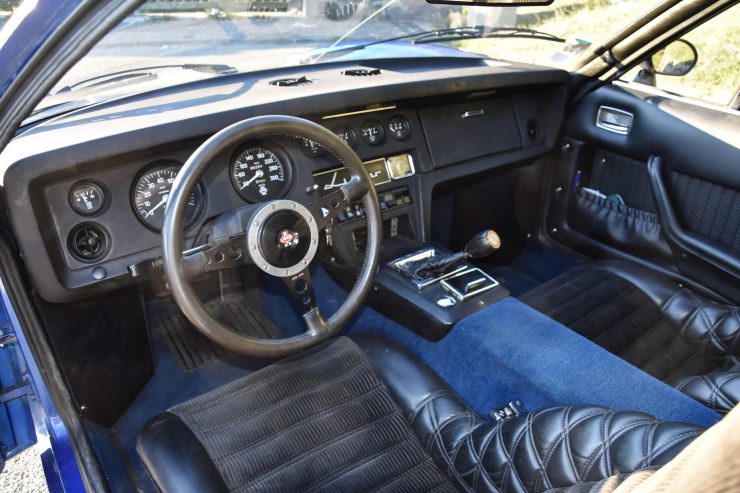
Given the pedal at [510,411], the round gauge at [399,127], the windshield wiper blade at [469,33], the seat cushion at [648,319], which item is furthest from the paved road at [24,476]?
the windshield wiper blade at [469,33]

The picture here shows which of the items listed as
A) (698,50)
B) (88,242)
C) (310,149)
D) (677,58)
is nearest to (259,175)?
(310,149)

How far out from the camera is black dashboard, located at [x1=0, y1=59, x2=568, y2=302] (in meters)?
1.55

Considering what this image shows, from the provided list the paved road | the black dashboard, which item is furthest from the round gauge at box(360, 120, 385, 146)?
the paved road

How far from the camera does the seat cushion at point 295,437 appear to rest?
1456 mm

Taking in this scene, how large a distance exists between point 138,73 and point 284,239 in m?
Result: 0.86

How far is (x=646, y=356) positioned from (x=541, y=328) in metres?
0.52

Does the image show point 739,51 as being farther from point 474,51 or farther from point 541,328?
point 541,328

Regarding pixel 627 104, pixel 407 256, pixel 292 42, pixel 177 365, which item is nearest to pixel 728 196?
pixel 627 104

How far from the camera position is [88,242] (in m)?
1.66

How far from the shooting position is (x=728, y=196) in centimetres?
221

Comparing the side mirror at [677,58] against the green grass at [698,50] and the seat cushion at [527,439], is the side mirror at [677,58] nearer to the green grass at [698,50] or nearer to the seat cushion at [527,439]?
the green grass at [698,50]

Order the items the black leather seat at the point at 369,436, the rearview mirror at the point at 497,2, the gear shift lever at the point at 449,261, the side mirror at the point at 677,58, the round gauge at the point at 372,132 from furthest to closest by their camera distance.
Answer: the side mirror at the point at 677,58 → the round gauge at the point at 372,132 → the gear shift lever at the point at 449,261 → the rearview mirror at the point at 497,2 → the black leather seat at the point at 369,436

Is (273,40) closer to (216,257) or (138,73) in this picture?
(138,73)

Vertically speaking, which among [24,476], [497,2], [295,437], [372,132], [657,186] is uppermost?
[497,2]
